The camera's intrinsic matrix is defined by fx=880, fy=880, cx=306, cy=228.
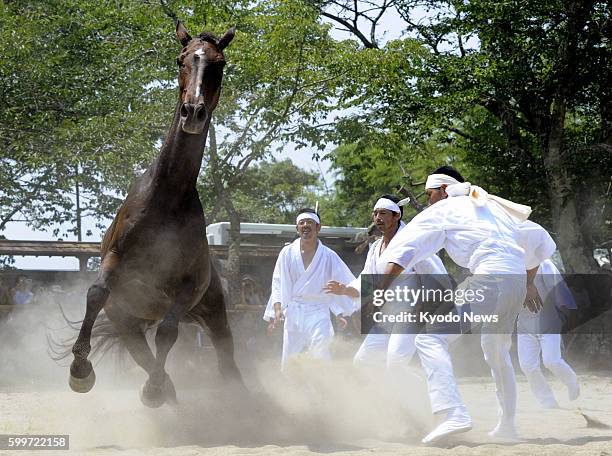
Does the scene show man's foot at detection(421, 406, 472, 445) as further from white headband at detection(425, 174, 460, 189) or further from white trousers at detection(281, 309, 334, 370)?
white trousers at detection(281, 309, 334, 370)

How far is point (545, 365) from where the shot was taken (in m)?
9.30

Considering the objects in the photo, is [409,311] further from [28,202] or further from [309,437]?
[28,202]

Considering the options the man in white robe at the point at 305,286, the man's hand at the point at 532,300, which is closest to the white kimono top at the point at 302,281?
the man in white robe at the point at 305,286

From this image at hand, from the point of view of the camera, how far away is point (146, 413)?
7406 millimetres

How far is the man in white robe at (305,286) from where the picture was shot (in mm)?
9289

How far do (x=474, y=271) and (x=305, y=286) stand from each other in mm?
3202

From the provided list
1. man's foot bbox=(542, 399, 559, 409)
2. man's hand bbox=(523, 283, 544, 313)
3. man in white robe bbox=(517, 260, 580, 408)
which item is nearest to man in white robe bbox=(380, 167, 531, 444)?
man's hand bbox=(523, 283, 544, 313)

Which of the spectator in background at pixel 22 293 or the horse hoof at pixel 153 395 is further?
the spectator in background at pixel 22 293

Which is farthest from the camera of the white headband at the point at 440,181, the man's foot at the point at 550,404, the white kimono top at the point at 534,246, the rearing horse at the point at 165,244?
the man's foot at the point at 550,404

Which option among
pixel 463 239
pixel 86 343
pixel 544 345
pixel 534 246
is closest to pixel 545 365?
pixel 544 345

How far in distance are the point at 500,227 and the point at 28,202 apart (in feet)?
46.8

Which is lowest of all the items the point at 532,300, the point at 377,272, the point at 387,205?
the point at 532,300

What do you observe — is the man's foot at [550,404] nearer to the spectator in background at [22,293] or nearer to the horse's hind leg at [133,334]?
the horse's hind leg at [133,334]

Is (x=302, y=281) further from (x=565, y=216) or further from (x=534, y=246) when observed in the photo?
(x=565, y=216)
